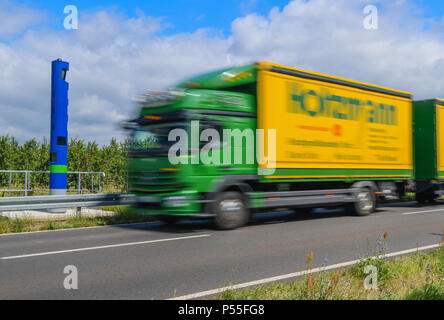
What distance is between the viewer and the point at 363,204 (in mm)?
13422

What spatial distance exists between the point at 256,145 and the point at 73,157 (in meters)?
31.8

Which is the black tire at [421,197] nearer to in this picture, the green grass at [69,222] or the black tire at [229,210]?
the black tire at [229,210]

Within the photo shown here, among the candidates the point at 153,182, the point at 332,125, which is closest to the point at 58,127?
the point at 153,182

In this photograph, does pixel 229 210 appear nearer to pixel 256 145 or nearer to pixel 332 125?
pixel 256 145

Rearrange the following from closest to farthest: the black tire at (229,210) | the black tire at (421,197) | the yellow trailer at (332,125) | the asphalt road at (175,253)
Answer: the asphalt road at (175,253)
the black tire at (229,210)
the yellow trailer at (332,125)
the black tire at (421,197)

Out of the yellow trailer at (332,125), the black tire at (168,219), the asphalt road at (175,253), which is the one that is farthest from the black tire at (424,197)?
the black tire at (168,219)

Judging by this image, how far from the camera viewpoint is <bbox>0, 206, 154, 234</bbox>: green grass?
34.1ft

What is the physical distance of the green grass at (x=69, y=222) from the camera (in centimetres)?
1038

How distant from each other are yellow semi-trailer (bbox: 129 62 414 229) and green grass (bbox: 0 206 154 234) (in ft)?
4.20

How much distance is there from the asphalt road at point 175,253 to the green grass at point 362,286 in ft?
2.63

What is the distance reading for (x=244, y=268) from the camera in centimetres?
620

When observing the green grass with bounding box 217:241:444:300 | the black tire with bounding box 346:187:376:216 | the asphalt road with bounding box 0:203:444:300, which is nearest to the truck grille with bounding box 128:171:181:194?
the asphalt road with bounding box 0:203:444:300
